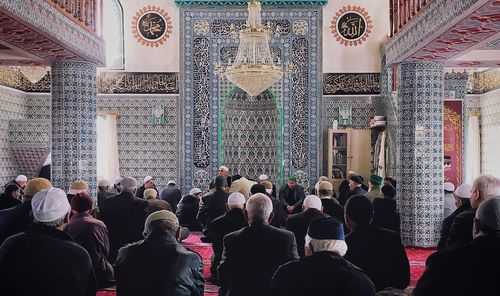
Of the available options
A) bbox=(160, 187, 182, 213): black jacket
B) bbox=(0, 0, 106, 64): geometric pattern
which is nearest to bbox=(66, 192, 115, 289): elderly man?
bbox=(0, 0, 106, 64): geometric pattern

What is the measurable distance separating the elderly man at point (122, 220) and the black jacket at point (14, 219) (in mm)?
1110

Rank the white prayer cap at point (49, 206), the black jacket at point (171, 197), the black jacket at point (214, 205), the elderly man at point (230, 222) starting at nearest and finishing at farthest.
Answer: the white prayer cap at point (49, 206) < the elderly man at point (230, 222) < the black jacket at point (214, 205) < the black jacket at point (171, 197)

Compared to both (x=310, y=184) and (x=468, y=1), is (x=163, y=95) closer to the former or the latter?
(x=310, y=184)

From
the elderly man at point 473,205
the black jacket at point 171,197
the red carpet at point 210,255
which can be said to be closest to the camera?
the elderly man at point 473,205

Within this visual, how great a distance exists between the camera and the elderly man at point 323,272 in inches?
88.9

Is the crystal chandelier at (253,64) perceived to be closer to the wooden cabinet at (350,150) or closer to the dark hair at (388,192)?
the wooden cabinet at (350,150)

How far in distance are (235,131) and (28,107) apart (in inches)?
141

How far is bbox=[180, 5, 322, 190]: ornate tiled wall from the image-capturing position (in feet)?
34.5

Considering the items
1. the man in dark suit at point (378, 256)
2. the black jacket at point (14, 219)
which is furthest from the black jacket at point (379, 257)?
the black jacket at point (14, 219)

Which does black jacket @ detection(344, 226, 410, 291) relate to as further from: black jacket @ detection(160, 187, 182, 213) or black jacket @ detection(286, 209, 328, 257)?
black jacket @ detection(160, 187, 182, 213)

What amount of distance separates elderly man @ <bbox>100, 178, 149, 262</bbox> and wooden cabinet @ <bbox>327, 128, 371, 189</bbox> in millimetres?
5463

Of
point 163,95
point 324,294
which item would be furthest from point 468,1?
point 163,95

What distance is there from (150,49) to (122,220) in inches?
229

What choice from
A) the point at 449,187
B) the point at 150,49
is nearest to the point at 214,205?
the point at 449,187
